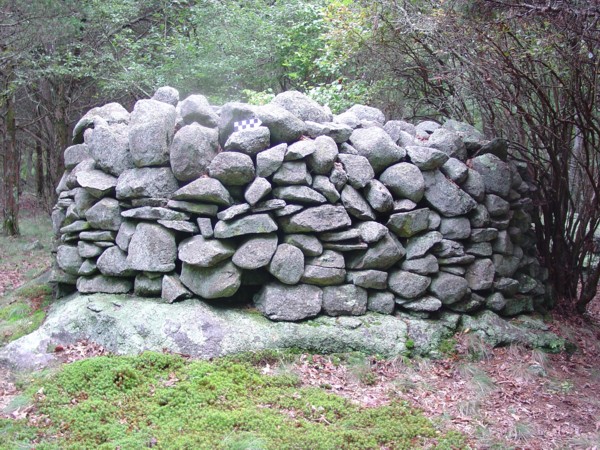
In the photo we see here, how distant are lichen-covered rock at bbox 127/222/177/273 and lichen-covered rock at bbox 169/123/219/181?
691mm

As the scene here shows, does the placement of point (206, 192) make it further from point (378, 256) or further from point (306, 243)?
point (378, 256)

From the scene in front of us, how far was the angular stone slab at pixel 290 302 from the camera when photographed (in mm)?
6305

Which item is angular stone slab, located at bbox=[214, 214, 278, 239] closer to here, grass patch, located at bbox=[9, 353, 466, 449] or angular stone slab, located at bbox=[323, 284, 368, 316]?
angular stone slab, located at bbox=[323, 284, 368, 316]

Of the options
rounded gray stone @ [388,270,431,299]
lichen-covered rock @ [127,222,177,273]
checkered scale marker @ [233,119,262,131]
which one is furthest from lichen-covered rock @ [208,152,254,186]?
rounded gray stone @ [388,270,431,299]

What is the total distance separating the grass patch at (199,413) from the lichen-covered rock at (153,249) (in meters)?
1.10

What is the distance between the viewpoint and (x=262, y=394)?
5320 millimetres

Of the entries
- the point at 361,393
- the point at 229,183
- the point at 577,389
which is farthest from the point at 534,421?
the point at 229,183

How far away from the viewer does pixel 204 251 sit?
20.2 ft

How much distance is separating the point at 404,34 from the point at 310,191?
342 cm

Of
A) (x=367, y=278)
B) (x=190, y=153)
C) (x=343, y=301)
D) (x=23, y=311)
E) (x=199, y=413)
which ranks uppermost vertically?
(x=190, y=153)

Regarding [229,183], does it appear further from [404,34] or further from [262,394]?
[404,34]

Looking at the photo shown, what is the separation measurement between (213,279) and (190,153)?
4.88ft

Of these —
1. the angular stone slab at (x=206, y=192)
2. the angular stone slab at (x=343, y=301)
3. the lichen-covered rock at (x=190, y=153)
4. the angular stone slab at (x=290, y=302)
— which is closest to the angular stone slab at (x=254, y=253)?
the angular stone slab at (x=290, y=302)

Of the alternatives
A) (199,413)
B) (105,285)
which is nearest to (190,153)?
(105,285)
